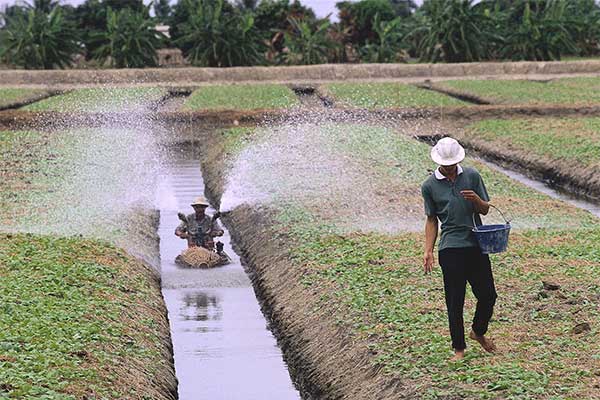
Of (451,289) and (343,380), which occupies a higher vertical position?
(451,289)

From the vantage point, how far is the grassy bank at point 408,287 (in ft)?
31.8

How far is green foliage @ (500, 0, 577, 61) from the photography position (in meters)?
60.0

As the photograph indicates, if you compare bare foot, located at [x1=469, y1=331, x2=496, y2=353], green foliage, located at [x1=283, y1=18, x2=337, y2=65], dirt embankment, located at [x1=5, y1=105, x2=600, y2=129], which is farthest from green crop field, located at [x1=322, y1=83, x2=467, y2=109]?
bare foot, located at [x1=469, y1=331, x2=496, y2=353]

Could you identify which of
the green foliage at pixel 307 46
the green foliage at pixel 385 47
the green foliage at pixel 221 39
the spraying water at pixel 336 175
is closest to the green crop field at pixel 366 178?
the spraying water at pixel 336 175

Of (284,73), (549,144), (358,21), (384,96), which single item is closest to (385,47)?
(284,73)

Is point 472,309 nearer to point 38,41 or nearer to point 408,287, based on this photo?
point 408,287

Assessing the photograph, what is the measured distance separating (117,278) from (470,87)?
117ft

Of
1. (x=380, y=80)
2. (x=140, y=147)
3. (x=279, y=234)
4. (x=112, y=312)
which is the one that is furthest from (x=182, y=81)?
(x=112, y=312)

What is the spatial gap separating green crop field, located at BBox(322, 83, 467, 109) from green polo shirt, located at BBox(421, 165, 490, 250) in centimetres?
3078

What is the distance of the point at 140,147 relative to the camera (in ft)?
106

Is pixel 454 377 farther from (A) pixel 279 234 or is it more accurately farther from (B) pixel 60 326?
(A) pixel 279 234

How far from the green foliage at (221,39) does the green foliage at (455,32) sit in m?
8.14

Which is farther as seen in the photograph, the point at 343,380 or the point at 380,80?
the point at 380,80

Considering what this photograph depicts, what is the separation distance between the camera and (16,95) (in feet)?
157
